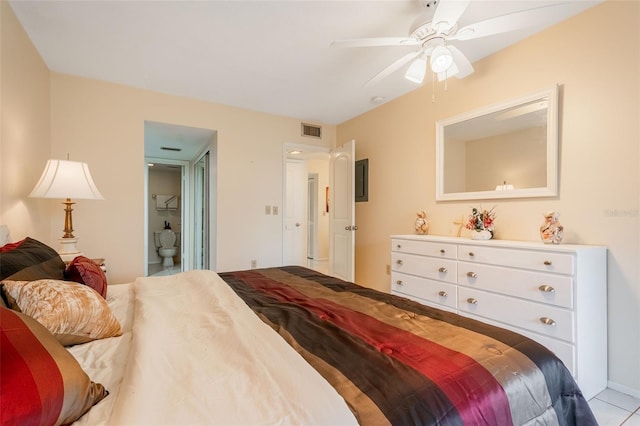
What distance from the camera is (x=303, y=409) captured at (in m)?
0.66

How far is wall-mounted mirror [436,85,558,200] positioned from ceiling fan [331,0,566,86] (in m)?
0.63

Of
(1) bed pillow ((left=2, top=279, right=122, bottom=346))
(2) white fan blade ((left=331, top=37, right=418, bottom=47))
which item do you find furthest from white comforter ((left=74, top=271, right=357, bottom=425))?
(2) white fan blade ((left=331, top=37, right=418, bottom=47))

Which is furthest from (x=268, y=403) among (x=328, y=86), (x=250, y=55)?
(x=328, y=86)

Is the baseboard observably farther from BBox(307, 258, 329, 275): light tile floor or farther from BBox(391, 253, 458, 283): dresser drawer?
BBox(307, 258, 329, 275): light tile floor

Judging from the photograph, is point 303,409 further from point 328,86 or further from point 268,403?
point 328,86

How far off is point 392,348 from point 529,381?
0.44 meters

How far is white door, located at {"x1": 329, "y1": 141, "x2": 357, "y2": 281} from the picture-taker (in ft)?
12.7

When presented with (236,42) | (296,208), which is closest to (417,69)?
(236,42)

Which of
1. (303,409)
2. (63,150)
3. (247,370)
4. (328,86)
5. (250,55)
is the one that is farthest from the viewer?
(328,86)

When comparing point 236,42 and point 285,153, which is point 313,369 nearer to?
point 236,42

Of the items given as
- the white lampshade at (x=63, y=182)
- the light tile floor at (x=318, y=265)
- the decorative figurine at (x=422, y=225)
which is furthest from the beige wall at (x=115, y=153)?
the light tile floor at (x=318, y=265)

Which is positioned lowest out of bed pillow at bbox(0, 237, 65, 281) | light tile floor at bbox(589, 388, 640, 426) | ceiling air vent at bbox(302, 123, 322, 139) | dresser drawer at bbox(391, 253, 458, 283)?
light tile floor at bbox(589, 388, 640, 426)

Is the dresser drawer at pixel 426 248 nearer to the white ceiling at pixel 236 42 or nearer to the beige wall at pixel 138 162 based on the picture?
the white ceiling at pixel 236 42

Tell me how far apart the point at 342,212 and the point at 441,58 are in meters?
2.51
